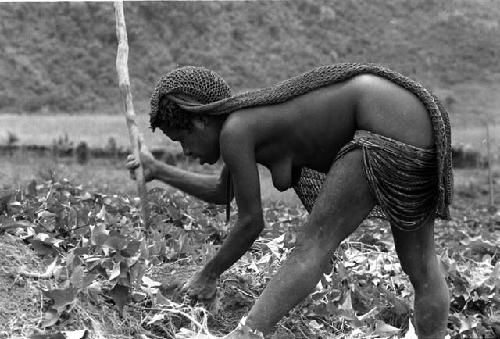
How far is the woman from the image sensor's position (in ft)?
10.5

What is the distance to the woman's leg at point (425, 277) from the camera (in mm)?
3457

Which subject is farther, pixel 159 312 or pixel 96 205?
pixel 96 205

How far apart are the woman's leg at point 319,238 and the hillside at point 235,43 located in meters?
8.77

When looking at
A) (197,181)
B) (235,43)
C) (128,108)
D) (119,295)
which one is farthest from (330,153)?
(235,43)

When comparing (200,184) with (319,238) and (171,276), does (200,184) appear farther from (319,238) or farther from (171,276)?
(319,238)

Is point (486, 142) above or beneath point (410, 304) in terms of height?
beneath

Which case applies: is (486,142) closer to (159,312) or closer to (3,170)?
(3,170)

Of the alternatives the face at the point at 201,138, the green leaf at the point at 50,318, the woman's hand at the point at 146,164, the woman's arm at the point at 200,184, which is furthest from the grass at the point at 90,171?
the green leaf at the point at 50,318

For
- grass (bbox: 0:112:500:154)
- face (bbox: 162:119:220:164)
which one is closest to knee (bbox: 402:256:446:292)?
face (bbox: 162:119:220:164)

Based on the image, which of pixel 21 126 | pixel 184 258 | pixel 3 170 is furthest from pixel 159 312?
pixel 21 126

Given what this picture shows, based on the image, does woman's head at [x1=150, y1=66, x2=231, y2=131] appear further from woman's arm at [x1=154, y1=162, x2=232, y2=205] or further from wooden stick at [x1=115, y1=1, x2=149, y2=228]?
wooden stick at [x1=115, y1=1, x2=149, y2=228]

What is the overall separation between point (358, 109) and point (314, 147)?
23 cm

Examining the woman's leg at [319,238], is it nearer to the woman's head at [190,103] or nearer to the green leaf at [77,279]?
the woman's head at [190,103]

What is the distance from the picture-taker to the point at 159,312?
367cm
